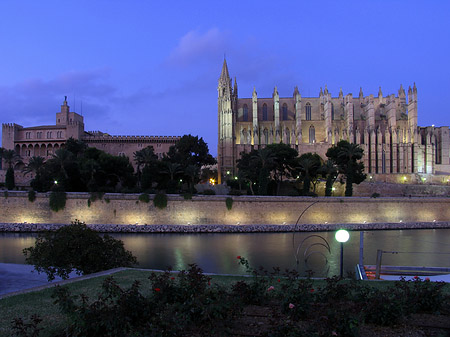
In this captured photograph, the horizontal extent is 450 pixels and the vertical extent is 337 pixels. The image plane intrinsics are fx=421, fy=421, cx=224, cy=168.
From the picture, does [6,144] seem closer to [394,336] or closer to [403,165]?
[403,165]

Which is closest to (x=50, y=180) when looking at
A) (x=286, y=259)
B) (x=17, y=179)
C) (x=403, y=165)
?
(x=17, y=179)

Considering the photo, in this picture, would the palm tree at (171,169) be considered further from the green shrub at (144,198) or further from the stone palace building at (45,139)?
the stone palace building at (45,139)

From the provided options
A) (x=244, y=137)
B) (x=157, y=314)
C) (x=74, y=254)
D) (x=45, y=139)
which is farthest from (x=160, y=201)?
(x=45, y=139)

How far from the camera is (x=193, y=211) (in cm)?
2909

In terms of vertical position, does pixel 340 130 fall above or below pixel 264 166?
above

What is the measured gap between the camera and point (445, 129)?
55469 mm

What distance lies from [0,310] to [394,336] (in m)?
5.52

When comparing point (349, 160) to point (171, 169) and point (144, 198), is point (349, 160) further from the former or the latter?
point (144, 198)

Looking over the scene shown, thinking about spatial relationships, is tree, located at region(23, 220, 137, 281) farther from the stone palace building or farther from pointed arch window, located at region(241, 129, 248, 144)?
the stone palace building

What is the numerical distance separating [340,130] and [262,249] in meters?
37.2

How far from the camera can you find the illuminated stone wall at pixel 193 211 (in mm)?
28703

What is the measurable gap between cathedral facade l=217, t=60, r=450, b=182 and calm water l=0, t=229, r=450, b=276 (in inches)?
879

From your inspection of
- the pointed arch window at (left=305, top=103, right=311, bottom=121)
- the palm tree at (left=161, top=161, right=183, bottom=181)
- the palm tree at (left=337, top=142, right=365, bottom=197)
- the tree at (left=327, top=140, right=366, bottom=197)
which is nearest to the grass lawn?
the palm tree at (left=337, top=142, right=365, bottom=197)

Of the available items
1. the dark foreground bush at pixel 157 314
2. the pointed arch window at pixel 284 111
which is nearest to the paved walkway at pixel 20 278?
the dark foreground bush at pixel 157 314
